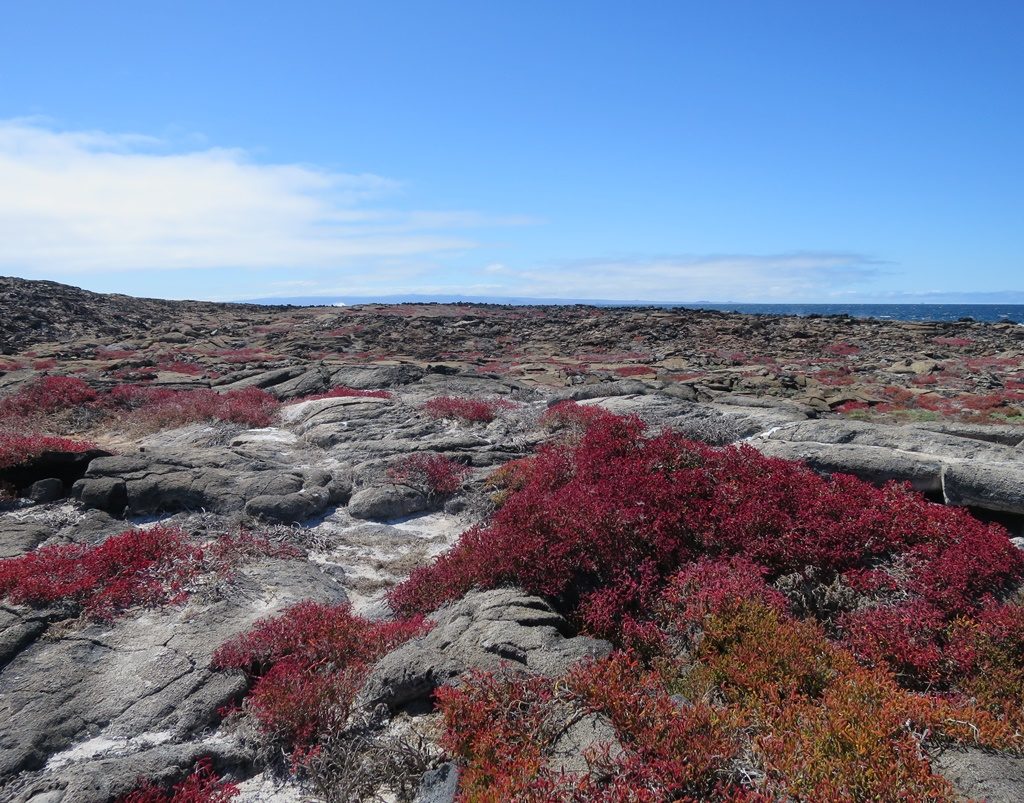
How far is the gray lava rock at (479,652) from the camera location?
6.15 meters

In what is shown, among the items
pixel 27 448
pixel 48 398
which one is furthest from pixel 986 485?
pixel 48 398

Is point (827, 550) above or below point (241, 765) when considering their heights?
above

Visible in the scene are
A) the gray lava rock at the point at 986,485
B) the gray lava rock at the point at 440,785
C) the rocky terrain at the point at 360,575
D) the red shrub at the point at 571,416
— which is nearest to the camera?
the gray lava rock at the point at 440,785

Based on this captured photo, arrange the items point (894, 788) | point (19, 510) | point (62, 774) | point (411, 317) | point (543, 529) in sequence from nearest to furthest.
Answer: point (894, 788) → point (62, 774) → point (543, 529) → point (19, 510) → point (411, 317)

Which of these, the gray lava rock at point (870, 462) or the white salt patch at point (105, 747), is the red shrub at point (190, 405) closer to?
the white salt patch at point (105, 747)

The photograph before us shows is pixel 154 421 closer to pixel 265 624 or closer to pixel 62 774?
pixel 265 624

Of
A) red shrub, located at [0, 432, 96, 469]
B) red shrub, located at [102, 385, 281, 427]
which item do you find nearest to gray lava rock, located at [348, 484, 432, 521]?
red shrub, located at [0, 432, 96, 469]

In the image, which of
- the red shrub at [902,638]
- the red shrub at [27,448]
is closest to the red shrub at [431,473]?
the red shrub at [27,448]

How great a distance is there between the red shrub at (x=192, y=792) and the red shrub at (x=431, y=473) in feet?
26.0

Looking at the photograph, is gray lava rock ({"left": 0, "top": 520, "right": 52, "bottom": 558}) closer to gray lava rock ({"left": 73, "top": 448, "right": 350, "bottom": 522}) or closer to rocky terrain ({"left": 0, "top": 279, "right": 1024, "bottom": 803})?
rocky terrain ({"left": 0, "top": 279, "right": 1024, "bottom": 803})

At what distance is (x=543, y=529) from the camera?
8.66 m

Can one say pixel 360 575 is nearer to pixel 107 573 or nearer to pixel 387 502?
pixel 387 502

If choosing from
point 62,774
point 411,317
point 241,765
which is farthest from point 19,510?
point 411,317

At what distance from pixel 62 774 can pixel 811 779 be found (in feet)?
20.0
